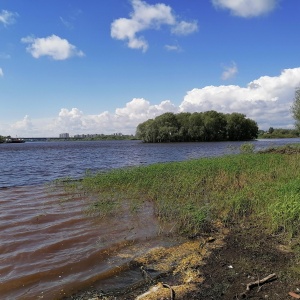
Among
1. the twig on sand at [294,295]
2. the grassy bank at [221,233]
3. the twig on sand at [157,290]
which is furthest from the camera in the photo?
the grassy bank at [221,233]

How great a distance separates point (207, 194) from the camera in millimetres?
13961

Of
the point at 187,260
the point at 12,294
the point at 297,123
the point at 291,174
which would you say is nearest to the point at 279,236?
the point at 187,260

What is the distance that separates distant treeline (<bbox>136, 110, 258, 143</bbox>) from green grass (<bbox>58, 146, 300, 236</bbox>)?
10647 centimetres

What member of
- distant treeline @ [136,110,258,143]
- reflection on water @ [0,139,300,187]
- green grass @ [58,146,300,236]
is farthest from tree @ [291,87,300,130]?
distant treeline @ [136,110,258,143]

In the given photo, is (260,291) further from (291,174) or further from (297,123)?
(297,123)

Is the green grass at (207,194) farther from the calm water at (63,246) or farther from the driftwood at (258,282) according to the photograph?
the driftwood at (258,282)

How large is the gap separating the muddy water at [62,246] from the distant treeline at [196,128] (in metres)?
114

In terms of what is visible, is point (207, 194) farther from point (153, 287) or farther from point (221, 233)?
point (153, 287)

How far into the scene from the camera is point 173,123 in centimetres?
13300

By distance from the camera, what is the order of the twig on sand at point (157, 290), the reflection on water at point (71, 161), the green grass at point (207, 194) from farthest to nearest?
the reflection on water at point (71, 161) < the green grass at point (207, 194) < the twig on sand at point (157, 290)

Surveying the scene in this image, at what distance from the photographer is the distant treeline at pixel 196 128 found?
420 ft

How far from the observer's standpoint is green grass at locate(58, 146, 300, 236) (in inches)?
377

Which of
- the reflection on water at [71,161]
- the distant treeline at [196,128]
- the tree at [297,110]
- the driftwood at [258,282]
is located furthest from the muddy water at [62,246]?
the distant treeline at [196,128]

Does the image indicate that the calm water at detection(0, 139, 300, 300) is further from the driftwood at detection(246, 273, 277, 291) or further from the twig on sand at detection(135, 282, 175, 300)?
the driftwood at detection(246, 273, 277, 291)
